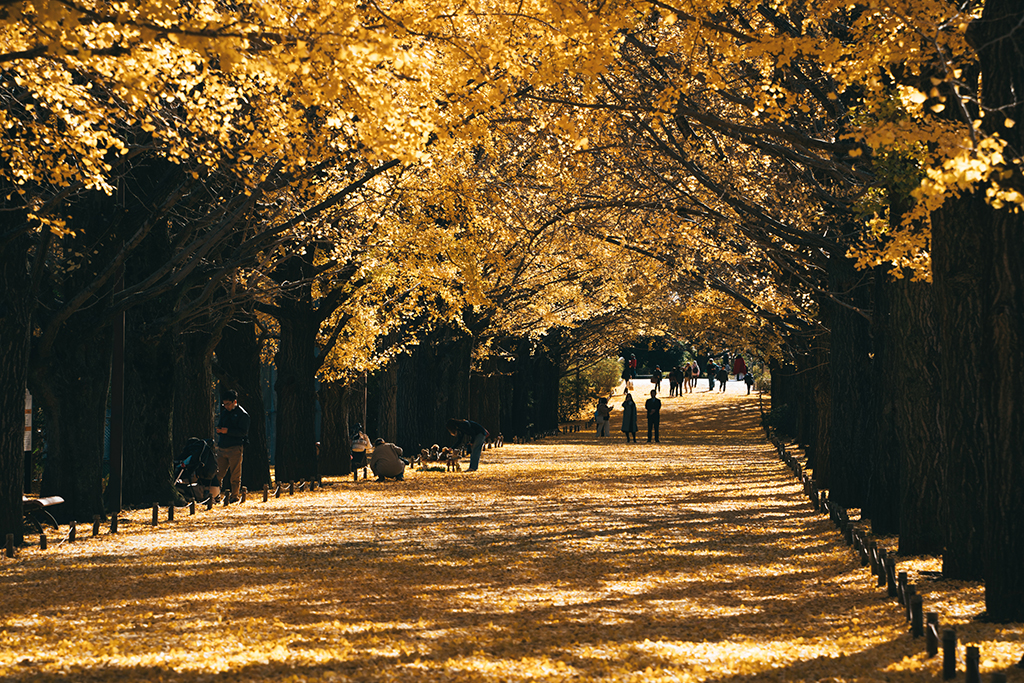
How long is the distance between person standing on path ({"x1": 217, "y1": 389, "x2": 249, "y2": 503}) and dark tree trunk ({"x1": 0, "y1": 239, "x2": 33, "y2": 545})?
4.64 metres

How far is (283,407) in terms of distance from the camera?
Result: 22812 millimetres

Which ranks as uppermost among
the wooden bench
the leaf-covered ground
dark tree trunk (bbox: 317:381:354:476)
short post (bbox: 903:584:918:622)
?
dark tree trunk (bbox: 317:381:354:476)

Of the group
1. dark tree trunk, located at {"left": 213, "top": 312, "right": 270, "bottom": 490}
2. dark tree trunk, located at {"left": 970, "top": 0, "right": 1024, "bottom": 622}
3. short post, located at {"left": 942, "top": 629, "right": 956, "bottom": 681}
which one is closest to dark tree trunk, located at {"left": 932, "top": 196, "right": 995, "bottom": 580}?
dark tree trunk, located at {"left": 970, "top": 0, "right": 1024, "bottom": 622}

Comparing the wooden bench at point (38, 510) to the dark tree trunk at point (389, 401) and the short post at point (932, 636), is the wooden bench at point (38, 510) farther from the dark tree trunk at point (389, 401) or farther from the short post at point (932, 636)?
the dark tree trunk at point (389, 401)

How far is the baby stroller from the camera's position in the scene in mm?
17719

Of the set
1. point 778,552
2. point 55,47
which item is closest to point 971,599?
point 778,552

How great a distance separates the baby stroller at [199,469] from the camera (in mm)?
17719

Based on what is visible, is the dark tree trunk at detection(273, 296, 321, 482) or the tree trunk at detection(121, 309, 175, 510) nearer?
the tree trunk at detection(121, 309, 175, 510)

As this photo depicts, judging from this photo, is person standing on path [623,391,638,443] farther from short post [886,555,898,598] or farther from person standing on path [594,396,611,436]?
short post [886,555,898,598]

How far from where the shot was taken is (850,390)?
15.6 meters

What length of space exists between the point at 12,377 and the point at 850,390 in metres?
10.7

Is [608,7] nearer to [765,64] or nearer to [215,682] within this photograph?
[765,64]

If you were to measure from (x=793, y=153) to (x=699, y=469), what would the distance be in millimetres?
15029

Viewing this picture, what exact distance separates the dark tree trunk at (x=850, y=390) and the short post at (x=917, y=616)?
7.84m
